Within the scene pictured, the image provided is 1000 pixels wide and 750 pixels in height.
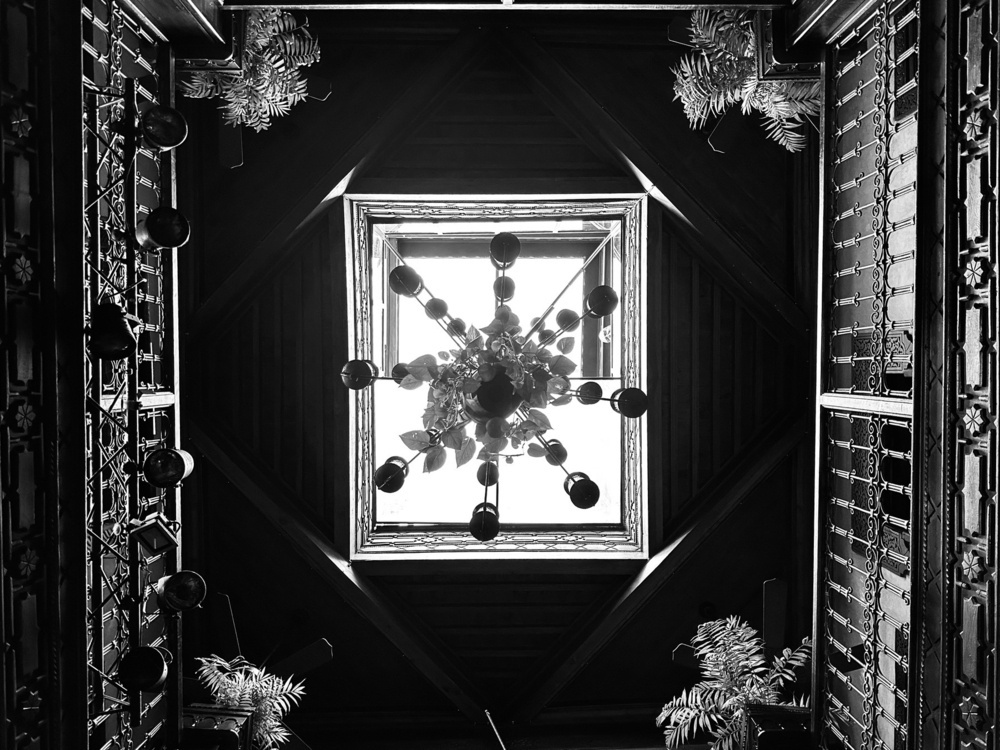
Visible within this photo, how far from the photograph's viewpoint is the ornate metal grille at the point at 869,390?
3.36 m

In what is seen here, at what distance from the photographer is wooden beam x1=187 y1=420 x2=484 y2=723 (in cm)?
478

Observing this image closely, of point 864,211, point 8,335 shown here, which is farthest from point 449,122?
point 8,335

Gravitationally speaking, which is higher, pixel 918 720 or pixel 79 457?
pixel 79 457

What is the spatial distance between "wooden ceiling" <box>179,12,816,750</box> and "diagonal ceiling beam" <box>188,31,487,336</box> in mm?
16

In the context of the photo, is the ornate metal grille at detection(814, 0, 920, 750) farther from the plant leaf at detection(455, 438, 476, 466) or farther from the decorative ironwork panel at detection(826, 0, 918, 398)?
the plant leaf at detection(455, 438, 476, 466)

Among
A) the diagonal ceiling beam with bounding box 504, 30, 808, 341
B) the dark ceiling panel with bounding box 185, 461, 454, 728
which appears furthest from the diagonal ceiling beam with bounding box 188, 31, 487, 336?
the dark ceiling panel with bounding box 185, 461, 454, 728

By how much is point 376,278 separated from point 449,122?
1.42m

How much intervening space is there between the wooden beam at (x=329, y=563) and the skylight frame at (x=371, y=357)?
216mm

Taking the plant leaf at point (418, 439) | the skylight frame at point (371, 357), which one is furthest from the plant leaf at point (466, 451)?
the skylight frame at point (371, 357)

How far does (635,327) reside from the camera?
497 centimetres

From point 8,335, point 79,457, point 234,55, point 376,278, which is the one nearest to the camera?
point 8,335

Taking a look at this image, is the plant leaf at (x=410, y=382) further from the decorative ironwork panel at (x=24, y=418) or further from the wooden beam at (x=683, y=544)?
the wooden beam at (x=683, y=544)

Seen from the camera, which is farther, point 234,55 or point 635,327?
point 635,327

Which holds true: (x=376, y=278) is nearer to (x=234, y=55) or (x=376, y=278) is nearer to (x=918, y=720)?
(x=234, y=55)
